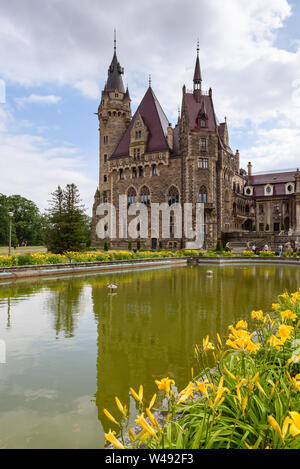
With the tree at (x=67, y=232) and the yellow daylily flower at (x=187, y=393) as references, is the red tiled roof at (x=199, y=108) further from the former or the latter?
the yellow daylily flower at (x=187, y=393)

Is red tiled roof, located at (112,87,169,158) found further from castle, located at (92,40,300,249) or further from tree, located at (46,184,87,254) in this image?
tree, located at (46,184,87,254)

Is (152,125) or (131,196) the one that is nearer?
(152,125)

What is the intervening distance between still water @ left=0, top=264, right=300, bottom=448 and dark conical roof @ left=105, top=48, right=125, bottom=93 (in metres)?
49.8

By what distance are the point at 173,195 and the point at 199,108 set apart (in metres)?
14.3

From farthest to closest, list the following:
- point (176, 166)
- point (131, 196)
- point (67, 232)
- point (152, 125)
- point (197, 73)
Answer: point (197, 73) → point (131, 196) → point (152, 125) → point (176, 166) → point (67, 232)

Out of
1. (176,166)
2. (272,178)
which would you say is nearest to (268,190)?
(272,178)

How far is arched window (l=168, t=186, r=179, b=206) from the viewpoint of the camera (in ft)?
150

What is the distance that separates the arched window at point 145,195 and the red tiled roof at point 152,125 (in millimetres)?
6331

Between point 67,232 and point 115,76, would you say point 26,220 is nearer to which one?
point 115,76

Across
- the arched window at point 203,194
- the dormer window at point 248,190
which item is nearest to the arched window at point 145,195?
the arched window at point 203,194

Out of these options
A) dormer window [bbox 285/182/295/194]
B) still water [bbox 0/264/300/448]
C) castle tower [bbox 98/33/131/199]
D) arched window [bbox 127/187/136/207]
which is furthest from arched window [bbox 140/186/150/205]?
still water [bbox 0/264/300/448]

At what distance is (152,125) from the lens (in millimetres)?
49000

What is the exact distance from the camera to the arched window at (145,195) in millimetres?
48031
